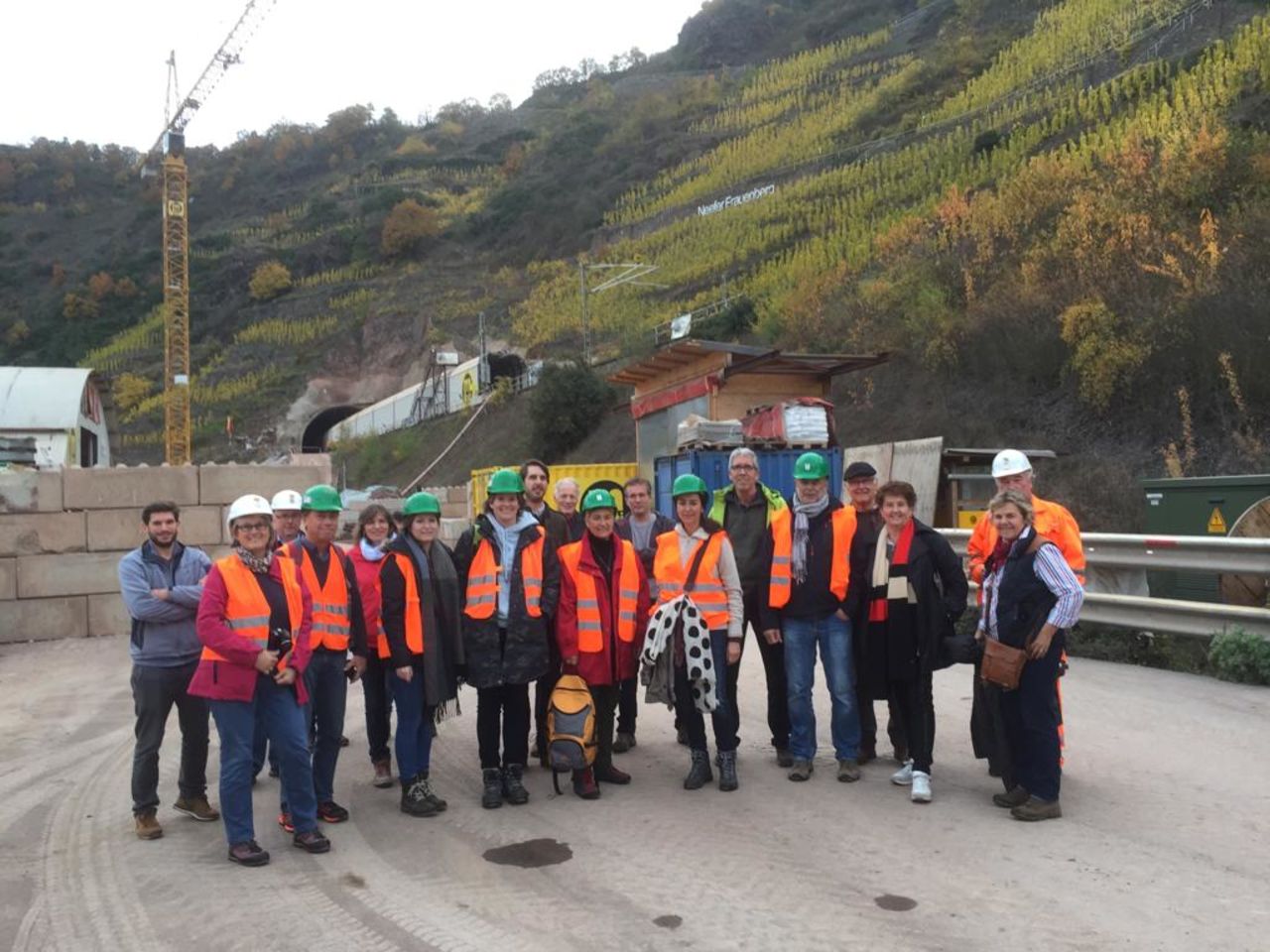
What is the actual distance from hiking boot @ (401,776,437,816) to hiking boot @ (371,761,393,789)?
0.61m

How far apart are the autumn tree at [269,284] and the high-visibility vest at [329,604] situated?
270 feet

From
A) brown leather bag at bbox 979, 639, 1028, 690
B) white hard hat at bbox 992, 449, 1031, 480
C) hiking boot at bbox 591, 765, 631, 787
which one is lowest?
hiking boot at bbox 591, 765, 631, 787

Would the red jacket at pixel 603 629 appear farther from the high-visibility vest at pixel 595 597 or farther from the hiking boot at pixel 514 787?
the hiking boot at pixel 514 787

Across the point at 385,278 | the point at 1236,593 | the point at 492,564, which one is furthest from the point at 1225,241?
the point at 385,278

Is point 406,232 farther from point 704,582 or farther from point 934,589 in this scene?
point 934,589

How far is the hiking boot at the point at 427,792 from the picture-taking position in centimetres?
533

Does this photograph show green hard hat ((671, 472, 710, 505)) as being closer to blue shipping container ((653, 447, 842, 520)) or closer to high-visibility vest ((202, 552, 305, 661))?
high-visibility vest ((202, 552, 305, 661))

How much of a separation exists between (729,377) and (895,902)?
56.7ft

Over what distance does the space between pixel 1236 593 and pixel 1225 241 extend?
10481mm

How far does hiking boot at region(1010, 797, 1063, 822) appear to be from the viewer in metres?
4.73

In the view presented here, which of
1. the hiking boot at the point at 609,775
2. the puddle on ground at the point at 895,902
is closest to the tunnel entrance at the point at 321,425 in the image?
the hiking boot at the point at 609,775

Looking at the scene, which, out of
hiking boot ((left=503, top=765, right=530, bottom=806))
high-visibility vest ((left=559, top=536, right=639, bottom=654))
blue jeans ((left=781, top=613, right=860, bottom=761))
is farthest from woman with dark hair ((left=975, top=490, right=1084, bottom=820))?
hiking boot ((left=503, top=765, right=530, bottom=806))

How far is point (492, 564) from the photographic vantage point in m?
5.59

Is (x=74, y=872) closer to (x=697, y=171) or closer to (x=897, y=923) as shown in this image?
(x=897, y=923)
